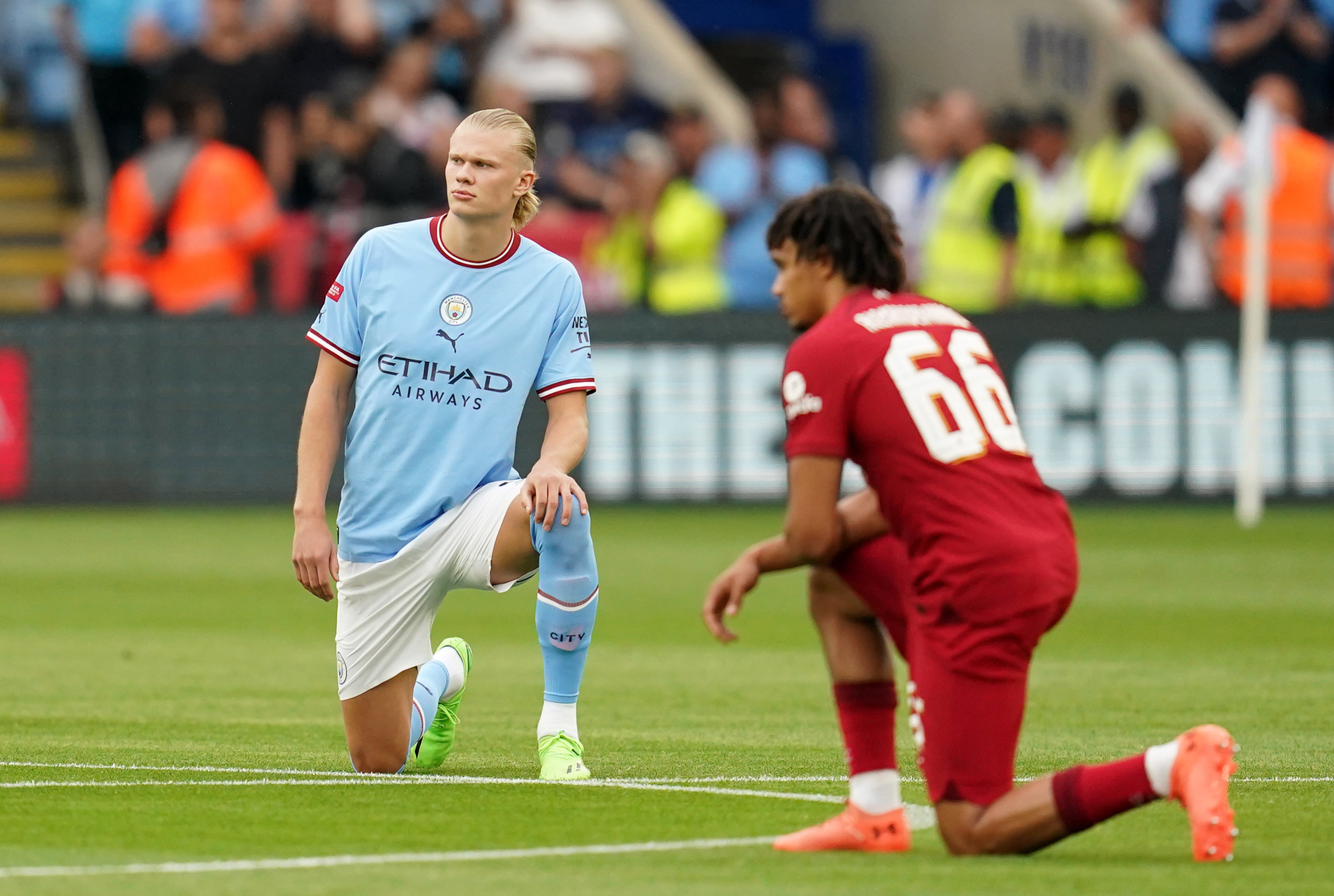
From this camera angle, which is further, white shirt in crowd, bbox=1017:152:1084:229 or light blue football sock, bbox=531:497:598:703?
white shirt in crowd, bbox=1017:152:1084:229

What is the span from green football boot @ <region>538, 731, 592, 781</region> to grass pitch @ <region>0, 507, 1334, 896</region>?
5.1 inches

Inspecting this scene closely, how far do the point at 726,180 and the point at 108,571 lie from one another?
7.44 metres

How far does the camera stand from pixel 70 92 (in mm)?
22766

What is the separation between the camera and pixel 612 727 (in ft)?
30.0

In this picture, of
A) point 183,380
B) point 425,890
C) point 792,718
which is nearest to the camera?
point 425,890

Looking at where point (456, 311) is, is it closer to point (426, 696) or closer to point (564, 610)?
point (564, 610)

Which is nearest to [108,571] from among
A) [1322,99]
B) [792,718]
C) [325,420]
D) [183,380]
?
[183,380]

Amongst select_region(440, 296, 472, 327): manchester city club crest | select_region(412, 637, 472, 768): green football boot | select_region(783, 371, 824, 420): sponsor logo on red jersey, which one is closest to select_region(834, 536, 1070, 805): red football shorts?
select_region(783, 371, 824, 420): sponsor logo on red jersey

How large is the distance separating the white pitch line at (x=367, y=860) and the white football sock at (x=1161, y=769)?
1.04 meters

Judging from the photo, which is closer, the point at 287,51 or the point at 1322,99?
the point at 287,51

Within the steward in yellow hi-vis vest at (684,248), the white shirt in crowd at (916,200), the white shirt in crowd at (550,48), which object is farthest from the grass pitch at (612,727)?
the white shirt in crowd at (550,48)

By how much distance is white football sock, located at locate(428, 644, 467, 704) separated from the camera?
816cm

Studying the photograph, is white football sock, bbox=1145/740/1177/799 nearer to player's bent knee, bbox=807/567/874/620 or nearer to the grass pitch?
the grass pitch

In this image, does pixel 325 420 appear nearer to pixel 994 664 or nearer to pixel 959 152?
pixel 994 664
